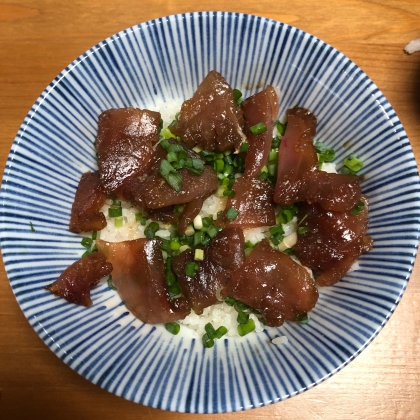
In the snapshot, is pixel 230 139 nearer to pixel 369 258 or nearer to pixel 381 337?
pixel 369 258

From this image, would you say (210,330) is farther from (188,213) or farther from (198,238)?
(188,213)

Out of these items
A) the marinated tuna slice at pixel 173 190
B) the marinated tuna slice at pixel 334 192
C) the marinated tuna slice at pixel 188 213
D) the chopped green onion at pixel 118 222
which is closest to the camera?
the marinated tuna slice at pixel 334 192

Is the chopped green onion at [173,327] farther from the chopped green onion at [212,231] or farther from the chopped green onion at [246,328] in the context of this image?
the chopped green onion at [212,231]

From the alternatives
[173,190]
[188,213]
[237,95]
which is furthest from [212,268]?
[237,95]

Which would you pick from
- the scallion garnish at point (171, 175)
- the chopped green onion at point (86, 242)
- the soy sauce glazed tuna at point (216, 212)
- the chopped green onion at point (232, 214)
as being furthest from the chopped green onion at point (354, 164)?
the chopped green onion at point (86, 242)

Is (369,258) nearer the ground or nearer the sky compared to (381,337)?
nearer the sky

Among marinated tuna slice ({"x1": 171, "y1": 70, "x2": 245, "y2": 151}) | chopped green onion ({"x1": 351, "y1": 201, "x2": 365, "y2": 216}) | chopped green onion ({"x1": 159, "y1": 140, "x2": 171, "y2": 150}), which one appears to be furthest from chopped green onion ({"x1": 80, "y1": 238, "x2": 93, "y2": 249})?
chopped green onion ({"x1": 351, "y1": 201, "x2": 365, "y2": 216})

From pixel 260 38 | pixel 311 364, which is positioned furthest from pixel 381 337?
pixel 260 38
